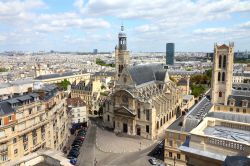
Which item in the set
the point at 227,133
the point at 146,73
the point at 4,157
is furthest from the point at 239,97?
the point at 4,157

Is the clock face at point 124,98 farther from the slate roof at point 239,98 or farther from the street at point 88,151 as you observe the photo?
the slate roof at point 239,98

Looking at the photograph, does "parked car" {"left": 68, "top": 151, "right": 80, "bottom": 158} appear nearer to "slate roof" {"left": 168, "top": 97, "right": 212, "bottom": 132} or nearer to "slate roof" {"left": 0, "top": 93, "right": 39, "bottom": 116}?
"slate roof" {"left": 0, "top": 93, "right": 39, "bottom": 116}

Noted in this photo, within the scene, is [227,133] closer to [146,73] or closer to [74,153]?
[74,153]

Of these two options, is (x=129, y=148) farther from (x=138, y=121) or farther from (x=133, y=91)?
(x=133, y=91)

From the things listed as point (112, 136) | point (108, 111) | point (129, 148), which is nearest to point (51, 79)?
point (108, 111)

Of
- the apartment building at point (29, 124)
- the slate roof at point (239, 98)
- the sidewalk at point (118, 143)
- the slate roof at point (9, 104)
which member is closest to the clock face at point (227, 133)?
the apartment building at point (29, 124)

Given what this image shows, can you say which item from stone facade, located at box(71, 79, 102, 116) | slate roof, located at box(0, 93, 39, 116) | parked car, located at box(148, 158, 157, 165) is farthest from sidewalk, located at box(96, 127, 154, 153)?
slate roof, located at box(0, 93, 39, 116)

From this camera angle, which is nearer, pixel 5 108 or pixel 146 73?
pixel 5 108
